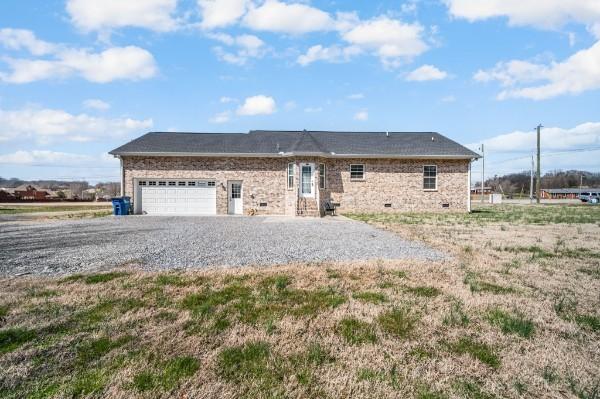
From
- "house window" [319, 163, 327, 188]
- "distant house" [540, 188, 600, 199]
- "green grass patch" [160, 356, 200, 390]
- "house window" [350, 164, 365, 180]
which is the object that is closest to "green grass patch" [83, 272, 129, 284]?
"green grass patch" [160, 356, 200, 390]

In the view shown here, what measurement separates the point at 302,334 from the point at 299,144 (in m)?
18.5

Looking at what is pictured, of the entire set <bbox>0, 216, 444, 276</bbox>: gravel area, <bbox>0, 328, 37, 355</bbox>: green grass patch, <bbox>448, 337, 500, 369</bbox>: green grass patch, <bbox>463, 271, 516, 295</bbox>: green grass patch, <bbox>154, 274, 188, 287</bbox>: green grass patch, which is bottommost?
<bbox>448, 337, 500, 369</bbox>: green grass patch

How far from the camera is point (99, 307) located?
4.46 metres

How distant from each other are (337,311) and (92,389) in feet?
8.93

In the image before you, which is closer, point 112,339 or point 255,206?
point 112,339

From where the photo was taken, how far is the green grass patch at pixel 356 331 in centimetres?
360

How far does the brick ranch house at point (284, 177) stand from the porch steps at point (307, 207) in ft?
0.59

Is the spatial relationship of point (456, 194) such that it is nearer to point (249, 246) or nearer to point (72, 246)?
point (249, 246)

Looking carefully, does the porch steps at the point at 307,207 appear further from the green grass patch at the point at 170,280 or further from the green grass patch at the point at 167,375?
the green grass patch at the point at 167,375

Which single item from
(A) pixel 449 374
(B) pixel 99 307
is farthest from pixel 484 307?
(B) pixel 99 307

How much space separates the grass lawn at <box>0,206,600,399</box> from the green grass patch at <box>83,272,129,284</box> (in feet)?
0.17

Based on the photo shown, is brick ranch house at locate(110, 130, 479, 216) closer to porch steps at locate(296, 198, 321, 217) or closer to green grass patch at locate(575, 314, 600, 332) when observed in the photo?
porch steps at locate(296, 198, 321, 217)

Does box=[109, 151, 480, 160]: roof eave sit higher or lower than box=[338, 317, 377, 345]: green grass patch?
higher

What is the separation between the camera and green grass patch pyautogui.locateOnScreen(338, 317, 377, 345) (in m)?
3.60
